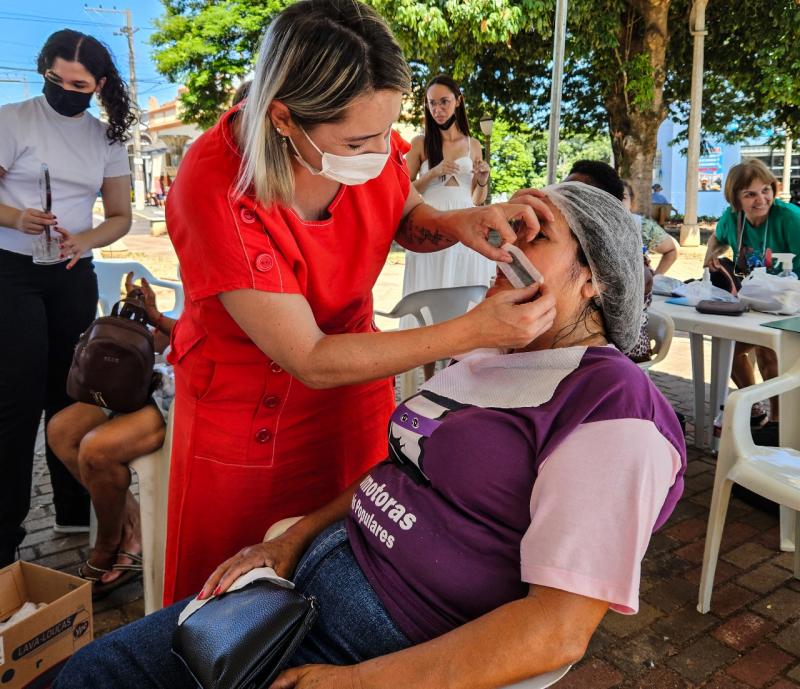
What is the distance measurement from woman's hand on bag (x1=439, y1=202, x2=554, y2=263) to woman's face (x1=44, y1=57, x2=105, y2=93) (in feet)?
5.80

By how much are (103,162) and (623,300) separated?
2.36 metres

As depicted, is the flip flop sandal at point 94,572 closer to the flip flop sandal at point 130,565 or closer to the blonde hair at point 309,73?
the flip flop sandal at point 130,565

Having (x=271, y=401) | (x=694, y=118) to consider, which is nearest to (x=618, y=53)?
(x=694, y=118)

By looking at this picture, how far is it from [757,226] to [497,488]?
4.30m

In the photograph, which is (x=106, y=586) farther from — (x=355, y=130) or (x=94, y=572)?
(x=355, y=130)

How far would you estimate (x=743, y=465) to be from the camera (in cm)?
255

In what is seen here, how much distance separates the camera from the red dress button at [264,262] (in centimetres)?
144

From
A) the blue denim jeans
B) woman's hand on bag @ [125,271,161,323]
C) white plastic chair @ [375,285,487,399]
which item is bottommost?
the blue denim jeans

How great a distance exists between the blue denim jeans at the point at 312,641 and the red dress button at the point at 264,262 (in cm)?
63

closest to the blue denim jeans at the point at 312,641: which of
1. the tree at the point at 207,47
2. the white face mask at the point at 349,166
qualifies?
the white face mask at the point at 349,166

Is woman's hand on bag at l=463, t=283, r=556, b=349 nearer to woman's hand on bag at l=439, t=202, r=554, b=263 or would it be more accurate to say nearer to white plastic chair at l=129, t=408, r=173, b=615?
woman's hand on bag at l=439, t=202, r=554, b=263

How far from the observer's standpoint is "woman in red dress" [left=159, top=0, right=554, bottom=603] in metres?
1.40

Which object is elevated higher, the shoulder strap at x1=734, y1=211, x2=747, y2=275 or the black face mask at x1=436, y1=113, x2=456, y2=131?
the black face mask at x1=436, y1=113, x2=456, y2=131

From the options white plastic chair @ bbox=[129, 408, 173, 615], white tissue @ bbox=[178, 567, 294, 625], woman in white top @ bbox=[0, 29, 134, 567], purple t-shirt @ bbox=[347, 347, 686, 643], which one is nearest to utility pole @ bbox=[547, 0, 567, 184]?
woman in white top @ bbox=[0, 29, 134, 567]
